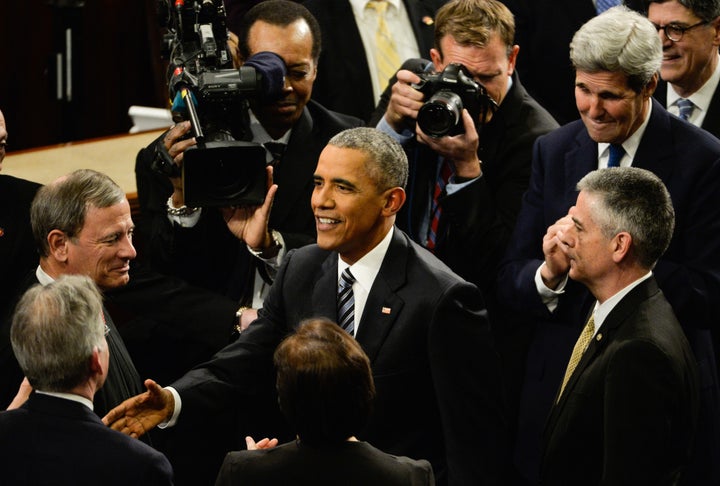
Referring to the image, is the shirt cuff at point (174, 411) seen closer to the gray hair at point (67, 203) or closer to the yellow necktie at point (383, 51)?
the gray hair at point (67, 203)

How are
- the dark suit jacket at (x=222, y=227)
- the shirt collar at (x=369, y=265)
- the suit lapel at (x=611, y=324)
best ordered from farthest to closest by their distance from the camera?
the dark suit jacket at (x=222, y=227), the shirt collar at (x=369, y=265), the suit lapel at (x=611, y=324)

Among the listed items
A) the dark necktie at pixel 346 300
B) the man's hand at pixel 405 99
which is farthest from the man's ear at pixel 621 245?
the man's hand at pixel 405 99

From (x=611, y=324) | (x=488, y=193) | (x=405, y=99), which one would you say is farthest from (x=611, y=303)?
(x=405, y=99)

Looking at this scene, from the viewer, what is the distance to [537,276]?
11.3 feet

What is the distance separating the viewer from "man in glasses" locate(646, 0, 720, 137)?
12.8 ft

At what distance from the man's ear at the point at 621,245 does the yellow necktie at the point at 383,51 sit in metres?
1.83

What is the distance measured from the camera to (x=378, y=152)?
3184 millimetres

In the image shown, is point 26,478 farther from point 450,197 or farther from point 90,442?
point 450,197

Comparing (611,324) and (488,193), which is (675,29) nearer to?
(488,193)

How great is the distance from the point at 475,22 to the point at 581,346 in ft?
4.03

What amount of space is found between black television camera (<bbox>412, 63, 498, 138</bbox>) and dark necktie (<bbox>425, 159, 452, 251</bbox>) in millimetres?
202

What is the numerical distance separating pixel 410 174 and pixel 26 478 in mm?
1799

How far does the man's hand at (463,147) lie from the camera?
3.63 metres

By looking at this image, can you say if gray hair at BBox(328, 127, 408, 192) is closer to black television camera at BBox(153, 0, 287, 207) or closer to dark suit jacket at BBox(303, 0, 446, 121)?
black television camera at BBox(153, 0, 287, 207)
